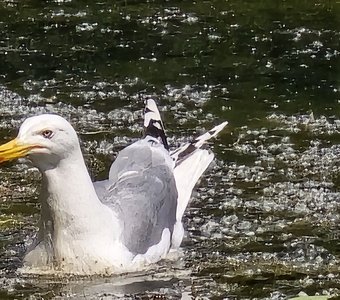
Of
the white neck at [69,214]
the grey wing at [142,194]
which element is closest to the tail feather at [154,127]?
the grey wing at [142,194]

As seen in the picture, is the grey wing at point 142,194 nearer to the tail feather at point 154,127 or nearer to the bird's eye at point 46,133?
the tail feather at point 154,127

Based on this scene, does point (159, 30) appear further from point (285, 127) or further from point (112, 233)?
point (112, 233)

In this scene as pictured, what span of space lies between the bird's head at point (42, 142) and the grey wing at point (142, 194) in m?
0.58

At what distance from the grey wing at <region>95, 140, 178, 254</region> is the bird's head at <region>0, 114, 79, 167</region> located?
1.90 feet

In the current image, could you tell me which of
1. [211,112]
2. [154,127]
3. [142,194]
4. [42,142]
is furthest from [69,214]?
[211,112]

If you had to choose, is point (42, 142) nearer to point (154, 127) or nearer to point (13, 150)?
point (13, 150)

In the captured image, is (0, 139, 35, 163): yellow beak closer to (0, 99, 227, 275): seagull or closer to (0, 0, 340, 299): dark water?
(0, 99, 227, 275): seagull

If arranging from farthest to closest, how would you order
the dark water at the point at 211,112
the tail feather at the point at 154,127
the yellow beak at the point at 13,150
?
the tail feather at the point at 154,127
the dark water at the point at 211,112
the yellow beak at the point at 13,150

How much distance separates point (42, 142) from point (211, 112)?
3.76m

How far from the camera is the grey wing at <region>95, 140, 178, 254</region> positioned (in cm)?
705

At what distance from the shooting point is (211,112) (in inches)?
403

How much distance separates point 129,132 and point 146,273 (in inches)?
116

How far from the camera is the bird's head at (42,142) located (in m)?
6.61

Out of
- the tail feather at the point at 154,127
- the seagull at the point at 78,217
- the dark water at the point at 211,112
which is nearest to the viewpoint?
the seagull at the point at 78,217
